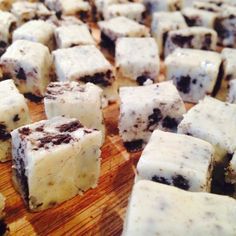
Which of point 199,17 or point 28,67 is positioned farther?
point 199,17

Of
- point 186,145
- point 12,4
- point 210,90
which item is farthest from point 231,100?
point 12,4

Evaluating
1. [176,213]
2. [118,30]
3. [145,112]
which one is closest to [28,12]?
[118,30]

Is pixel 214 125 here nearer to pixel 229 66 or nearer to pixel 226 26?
pixel 229 66

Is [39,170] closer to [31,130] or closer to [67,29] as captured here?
[31,130]

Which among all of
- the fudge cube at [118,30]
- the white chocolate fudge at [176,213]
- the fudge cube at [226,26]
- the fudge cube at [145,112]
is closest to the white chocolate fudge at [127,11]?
the fudge cube at [118,30]

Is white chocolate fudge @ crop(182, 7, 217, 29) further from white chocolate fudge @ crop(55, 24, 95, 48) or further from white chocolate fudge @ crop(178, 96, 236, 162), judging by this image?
white chocolate fudge @ crop(178, 96, 236, 162)

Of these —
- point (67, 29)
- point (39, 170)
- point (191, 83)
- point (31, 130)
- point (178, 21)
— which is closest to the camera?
point (39, 170)
